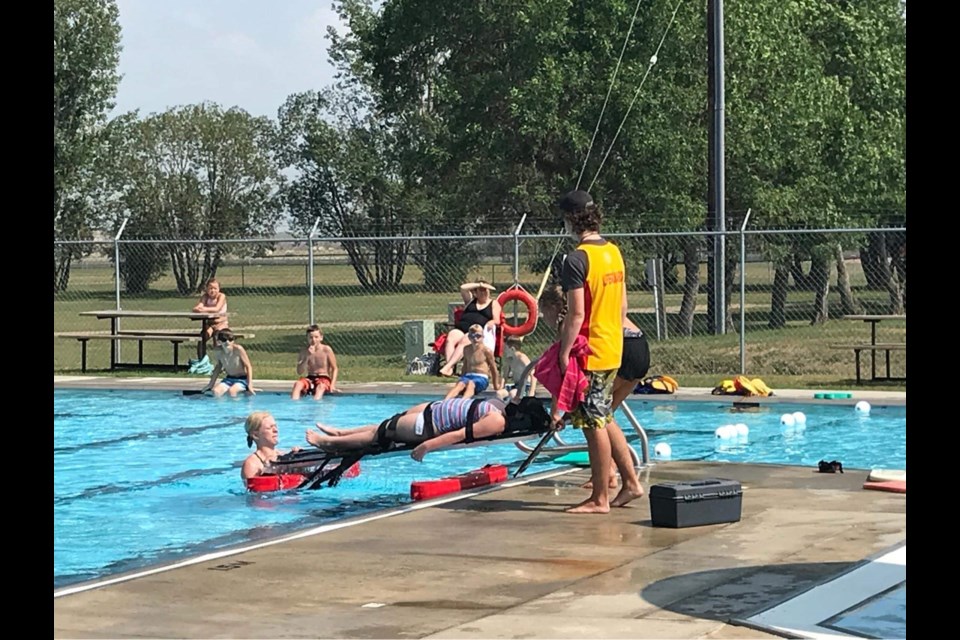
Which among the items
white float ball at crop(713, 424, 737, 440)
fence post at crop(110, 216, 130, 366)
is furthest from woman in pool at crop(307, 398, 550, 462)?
fence post at crop(110, 216, 130, 366)

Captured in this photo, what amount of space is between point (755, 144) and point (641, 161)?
2110 mm

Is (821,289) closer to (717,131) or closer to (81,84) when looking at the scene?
(717,131)

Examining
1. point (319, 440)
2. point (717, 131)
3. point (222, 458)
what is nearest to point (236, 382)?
point (222, 458)

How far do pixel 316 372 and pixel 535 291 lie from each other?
14.4m

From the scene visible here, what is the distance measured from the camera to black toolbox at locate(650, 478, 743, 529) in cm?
823

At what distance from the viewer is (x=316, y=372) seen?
60.6 ft

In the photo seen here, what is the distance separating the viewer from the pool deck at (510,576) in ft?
19.2

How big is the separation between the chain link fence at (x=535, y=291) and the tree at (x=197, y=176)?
1.64 meters

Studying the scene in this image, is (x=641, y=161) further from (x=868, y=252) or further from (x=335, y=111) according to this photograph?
(x=335, y=111)

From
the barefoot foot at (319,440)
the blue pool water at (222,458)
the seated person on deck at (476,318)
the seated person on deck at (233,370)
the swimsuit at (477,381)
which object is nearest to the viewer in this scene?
the blue pool water at (222,458)

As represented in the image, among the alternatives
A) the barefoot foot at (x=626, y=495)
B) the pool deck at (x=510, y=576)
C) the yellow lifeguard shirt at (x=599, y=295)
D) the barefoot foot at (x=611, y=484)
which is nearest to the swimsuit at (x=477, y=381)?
→ the barefoot foot at (x=611, y=484)

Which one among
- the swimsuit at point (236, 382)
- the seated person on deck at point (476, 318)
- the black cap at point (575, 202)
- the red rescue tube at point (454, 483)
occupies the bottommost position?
the red rescue tube at point (454, 483)

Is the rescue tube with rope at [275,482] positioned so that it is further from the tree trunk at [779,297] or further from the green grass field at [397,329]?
the tree trunk at [779,297]

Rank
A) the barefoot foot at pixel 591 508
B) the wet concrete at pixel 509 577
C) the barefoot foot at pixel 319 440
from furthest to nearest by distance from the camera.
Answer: the barefoot foot at pixel 319 440, the barefoot foot at pixel 591 508, the wet concrete at pixel 509 577
